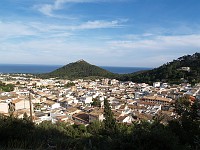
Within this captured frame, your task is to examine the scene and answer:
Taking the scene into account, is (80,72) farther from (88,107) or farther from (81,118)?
(81,118)

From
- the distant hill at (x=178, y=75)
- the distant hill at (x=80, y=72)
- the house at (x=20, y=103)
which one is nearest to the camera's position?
the house at (x=20, y=103)

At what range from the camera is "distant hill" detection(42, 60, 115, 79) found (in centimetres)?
11031

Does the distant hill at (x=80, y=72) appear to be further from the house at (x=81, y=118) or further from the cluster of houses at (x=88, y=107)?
the house at (x=81, y=118)

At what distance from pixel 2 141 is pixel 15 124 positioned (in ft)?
A: 3.91

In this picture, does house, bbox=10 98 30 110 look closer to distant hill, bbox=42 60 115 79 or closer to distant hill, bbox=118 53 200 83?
distant hill, bbox=118 53 200 83

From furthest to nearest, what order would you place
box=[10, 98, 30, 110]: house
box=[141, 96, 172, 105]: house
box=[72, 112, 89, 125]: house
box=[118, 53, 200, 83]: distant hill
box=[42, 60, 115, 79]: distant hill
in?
box=[42, 60, 115, 79]: distant hill
box=[118, 53, 200, 83]: distant hill
box=[141, 96, 172, 105]: house
box=[10, 98, 30, 110]: house
box=[72, 112, 89, 125]: house

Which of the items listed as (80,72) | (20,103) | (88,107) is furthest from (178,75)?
(80,72)

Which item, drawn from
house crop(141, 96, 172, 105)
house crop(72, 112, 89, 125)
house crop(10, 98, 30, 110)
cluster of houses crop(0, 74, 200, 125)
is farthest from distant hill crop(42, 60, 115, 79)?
house crop(72, 112, 89, 125)

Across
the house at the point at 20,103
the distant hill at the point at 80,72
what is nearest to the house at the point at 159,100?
the house at the point at 20,103

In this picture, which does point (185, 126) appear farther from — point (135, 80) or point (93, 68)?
point (93, 68)

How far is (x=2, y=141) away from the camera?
6.72 metres

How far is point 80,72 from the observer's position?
11838 cm

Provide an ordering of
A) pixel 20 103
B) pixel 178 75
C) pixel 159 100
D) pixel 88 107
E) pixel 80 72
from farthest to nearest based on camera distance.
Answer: pixel 80 72 → pixel 178 75 → pixel 159 100 → pixel 88 107 → pixel 20 103

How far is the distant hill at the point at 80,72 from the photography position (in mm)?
110312
